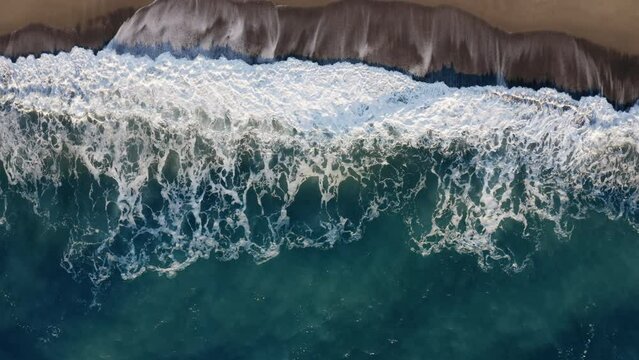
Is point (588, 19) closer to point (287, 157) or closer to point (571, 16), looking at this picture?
point (571, 16)

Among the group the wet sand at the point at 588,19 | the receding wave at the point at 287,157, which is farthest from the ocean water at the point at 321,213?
the wet sand at the point at 588,19

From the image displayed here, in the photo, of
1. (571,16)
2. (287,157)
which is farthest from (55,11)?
(571,16)

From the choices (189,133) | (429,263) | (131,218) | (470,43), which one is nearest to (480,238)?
(429,263)

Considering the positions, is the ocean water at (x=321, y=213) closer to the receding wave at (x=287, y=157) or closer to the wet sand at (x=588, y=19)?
the receding wave at (x=287, y=157)

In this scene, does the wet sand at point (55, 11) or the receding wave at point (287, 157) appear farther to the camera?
the wet sand at point (55, 11)

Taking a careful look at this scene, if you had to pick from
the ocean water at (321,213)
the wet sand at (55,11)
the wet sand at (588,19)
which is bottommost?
the ocean water at (321,213)

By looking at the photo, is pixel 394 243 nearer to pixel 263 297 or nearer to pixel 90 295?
pixel 263 297
